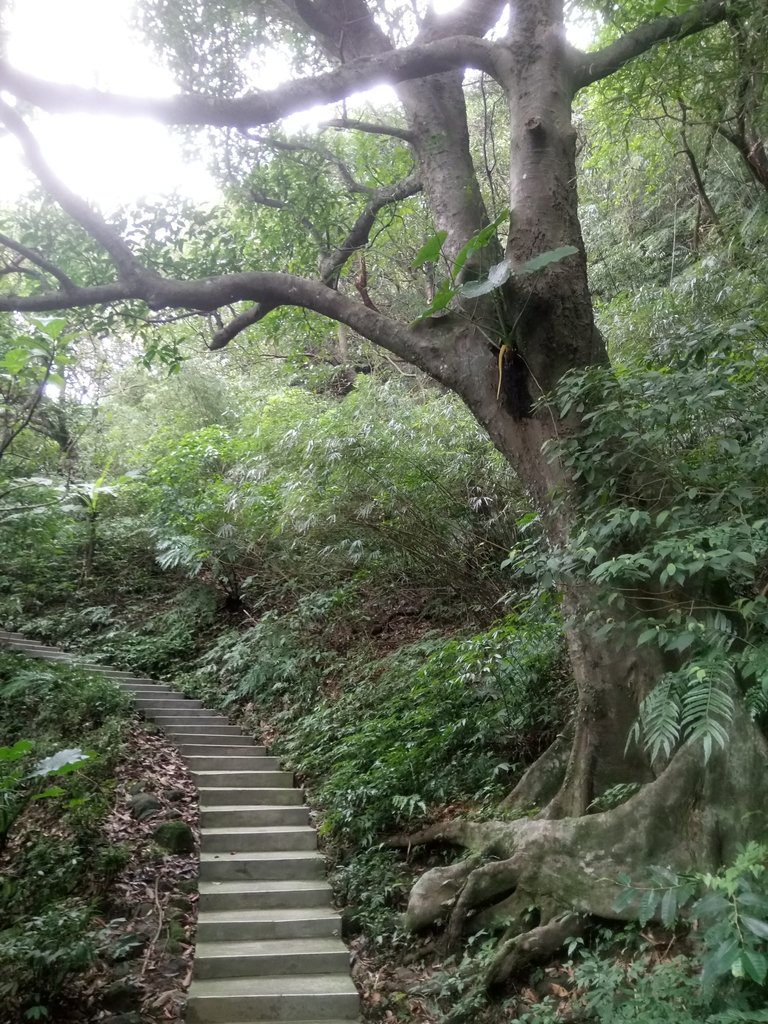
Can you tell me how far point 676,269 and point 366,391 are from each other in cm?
443

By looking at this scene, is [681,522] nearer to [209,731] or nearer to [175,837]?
[175,837]

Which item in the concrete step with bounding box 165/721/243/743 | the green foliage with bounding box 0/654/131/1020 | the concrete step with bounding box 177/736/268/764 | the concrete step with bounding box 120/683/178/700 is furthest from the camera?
the concrete step with bounding box 120/683/178/700

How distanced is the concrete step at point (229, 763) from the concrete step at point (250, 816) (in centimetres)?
83

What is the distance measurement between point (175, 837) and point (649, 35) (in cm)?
686

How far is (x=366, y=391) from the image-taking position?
9664 millimetres

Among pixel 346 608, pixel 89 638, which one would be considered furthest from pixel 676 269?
pixel 89 638

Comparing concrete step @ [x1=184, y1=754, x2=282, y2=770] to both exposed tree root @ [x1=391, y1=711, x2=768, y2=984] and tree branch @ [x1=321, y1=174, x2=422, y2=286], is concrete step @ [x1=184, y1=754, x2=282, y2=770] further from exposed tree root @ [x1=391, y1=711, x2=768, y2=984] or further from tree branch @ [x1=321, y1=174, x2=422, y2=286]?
tree branch @ [x1=321, y1=174, x2=422, y2=286]

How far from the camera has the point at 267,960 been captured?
4750mm

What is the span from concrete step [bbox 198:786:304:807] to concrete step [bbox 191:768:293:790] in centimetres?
9

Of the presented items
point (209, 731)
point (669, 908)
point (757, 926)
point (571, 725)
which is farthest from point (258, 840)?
point (757, 926)

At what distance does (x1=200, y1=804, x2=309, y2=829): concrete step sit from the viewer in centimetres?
641

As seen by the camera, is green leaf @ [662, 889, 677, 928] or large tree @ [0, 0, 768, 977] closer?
green leaf @ [662, 889, 677, 928]

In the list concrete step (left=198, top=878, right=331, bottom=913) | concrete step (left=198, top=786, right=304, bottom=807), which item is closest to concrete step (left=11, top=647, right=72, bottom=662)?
concrete step (left=198, top=786, right=304, bottom=807)

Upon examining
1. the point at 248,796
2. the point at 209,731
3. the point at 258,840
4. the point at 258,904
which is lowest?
the point at 258,904
